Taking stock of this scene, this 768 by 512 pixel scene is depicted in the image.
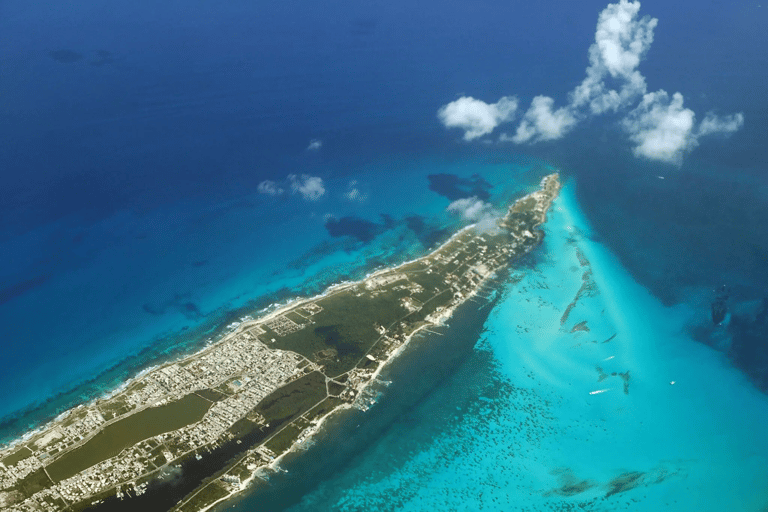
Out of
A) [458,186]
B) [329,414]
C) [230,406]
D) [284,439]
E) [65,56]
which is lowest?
[284,439]

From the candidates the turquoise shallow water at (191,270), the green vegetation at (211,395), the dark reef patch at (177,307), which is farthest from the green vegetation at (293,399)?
the dark reef patch at (177,307)

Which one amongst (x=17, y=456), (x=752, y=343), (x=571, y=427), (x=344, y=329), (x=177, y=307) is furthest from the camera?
(x=752, y=343)

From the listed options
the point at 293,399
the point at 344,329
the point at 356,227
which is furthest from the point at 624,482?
the point at 356,227

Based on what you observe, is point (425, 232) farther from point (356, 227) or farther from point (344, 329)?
point (344, 329)

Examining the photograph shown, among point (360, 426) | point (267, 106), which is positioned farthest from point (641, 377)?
point (267, 106)

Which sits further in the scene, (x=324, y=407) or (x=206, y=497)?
(x=324, y=407)

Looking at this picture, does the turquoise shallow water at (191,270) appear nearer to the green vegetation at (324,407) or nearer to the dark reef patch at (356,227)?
the dark reef patch at (356,227)

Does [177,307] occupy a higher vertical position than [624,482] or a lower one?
higher

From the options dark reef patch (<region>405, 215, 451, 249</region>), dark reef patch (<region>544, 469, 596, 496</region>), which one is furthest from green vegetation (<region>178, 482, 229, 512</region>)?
dark reef patch (<region>405, 215, 451, 249</region>)

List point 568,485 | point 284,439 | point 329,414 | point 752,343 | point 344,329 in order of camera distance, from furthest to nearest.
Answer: point 752,343 → point 344,329 → point 329,414 → point 284,439 → point 568,485
